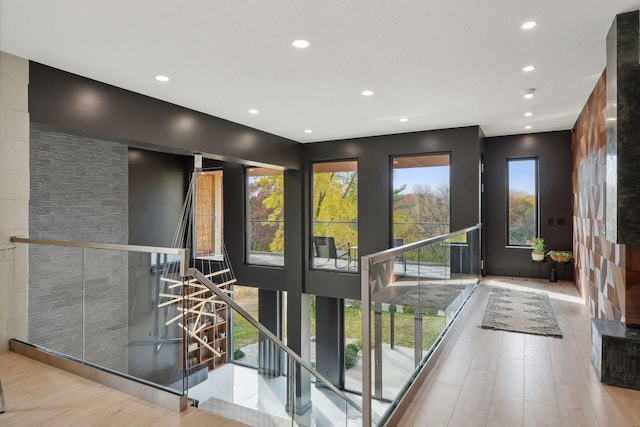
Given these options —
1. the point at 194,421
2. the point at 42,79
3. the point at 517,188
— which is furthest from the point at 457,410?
the point at 517,188

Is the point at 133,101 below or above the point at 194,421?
above

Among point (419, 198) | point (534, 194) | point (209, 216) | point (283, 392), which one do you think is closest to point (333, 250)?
point (419, 198)

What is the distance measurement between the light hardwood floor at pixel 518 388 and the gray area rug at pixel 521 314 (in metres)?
0.17

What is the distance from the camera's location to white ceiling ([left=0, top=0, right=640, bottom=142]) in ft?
9.39

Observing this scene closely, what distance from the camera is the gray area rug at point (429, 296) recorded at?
306cm

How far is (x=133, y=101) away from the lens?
4766 mm

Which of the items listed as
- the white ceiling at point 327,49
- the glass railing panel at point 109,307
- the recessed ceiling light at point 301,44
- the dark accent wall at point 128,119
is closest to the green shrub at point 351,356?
the dark accent wall at point 128,119

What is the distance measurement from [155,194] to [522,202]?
298 inches

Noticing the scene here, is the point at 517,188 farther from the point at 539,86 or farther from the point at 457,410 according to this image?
the point at 457,410

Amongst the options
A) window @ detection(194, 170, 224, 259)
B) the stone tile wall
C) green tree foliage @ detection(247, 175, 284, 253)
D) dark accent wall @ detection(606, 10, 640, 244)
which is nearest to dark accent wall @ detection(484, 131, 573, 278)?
the stone tile wall

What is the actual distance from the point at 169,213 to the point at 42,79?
513 cm

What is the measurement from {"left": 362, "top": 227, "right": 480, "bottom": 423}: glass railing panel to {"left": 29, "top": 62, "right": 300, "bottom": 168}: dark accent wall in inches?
142

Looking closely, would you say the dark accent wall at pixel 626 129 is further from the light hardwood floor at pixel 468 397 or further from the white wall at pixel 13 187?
the white wall at pixel 13 187

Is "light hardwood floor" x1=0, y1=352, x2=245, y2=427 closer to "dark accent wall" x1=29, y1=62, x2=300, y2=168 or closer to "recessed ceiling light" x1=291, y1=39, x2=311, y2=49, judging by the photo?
"dark accent wall" x1=29, y1=62, x2=300, y2=168
